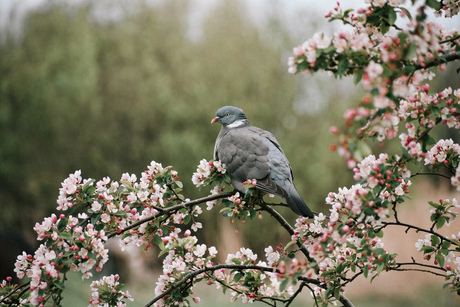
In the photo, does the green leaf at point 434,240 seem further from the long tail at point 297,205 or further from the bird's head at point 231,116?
the bird's head at point 231,116

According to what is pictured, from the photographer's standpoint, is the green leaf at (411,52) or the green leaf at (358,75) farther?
the green leaf at (358,75)

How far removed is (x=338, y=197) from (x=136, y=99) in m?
9.35

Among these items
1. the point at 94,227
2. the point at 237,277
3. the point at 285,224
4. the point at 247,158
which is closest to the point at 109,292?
the point at 94,227

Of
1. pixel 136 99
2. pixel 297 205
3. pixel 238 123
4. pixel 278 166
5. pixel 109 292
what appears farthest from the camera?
pixel 136 99

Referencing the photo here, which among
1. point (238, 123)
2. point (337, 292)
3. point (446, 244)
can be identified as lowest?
point (337, 292)

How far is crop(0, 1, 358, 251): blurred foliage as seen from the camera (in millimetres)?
9789

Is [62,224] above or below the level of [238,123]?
below

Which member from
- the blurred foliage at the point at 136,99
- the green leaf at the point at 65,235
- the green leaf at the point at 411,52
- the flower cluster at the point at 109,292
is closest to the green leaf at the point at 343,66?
the green leaf at the point at 411,52

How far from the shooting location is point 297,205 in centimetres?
241

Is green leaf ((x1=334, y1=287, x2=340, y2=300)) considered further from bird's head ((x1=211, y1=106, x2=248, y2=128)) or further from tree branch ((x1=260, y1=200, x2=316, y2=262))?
bird's head ((x1=211, y1=106, x2=248, y2=128))

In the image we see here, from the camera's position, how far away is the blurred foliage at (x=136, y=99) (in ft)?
32.1

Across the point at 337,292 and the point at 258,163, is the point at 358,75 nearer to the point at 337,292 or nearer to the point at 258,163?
the point at 337,292

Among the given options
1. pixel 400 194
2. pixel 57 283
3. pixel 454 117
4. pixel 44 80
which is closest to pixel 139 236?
pixel 57 283

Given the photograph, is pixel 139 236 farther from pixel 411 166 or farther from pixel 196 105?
pixel 411 166
